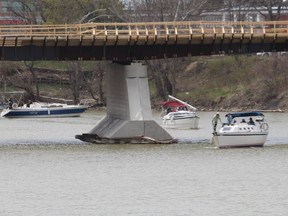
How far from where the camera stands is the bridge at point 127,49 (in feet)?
281

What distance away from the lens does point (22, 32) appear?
Result: 87562 millimetres

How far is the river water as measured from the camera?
55031 millimetres

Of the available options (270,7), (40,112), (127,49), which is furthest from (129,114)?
(270,7)

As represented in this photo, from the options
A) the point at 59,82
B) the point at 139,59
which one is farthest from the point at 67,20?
the point at 139,59

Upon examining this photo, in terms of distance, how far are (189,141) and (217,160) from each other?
1592cm

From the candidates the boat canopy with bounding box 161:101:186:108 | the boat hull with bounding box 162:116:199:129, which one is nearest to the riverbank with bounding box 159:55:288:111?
the boat canopy with bounding box 161:101:186:108

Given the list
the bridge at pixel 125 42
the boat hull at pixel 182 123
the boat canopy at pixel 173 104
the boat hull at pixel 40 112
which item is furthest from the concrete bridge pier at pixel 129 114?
the boat hull at pixel 40 112

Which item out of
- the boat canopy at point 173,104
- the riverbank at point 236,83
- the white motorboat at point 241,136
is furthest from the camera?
the riverbank at point 236,83

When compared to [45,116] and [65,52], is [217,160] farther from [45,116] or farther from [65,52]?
[45,116]

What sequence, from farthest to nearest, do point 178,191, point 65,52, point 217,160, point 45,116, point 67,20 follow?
point 67,20, point 45,116, point 65,52, point 217,160, point 178,191

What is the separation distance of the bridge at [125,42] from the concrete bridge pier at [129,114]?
1.44 m

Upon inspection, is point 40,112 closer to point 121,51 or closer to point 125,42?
point 121,51

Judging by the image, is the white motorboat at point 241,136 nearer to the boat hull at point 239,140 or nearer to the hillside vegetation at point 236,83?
the boat hull at point 239,140

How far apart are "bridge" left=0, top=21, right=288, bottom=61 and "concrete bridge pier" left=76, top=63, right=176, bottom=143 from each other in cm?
144
